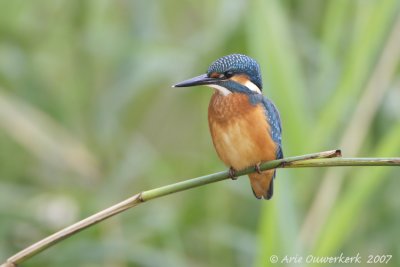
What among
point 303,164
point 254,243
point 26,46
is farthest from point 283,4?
point 303,164

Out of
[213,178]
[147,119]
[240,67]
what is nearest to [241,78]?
[240,67]

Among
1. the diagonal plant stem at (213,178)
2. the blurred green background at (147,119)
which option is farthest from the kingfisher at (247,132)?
the blurred green background at (147,119)

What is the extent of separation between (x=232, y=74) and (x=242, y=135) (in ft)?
0.76

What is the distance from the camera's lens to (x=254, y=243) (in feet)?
7.22

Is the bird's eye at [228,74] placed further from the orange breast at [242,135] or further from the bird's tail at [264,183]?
the bird's tail at [264,183]

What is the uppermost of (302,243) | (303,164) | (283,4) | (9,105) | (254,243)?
(9,105)

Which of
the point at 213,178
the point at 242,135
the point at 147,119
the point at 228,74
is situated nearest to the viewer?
the point at 213,178

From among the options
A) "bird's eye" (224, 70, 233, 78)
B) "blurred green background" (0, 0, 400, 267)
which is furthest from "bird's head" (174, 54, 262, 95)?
"blurred green background" (0, 0, 400, 267)

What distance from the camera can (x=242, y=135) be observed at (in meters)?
1.20

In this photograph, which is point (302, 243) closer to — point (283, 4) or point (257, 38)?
point (257, 38)

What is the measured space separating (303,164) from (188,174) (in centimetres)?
154

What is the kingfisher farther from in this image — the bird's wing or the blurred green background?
the blurred green background

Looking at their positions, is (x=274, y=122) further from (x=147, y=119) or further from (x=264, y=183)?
(x=147, y=119)

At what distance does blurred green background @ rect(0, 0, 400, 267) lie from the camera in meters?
2.01
